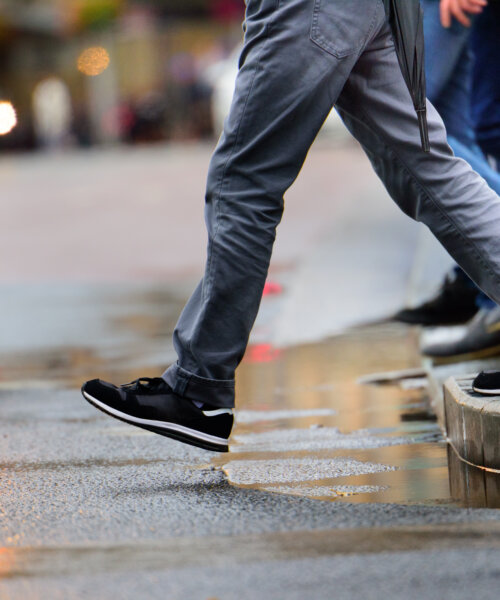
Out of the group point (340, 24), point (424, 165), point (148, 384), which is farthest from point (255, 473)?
point (340, 24)

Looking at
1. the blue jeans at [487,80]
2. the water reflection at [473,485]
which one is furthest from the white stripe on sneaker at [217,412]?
the blue jeans at [487,80]

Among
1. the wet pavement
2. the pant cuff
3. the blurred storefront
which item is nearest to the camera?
the wet pavement

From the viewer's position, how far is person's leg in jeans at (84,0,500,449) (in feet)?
9.82

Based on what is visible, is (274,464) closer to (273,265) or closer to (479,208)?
(479,208)

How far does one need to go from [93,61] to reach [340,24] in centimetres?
5219

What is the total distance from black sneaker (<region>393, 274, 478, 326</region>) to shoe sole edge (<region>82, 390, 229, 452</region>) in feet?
5.54

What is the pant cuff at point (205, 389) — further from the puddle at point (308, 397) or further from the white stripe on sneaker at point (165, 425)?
the puddle at point (308, 397)

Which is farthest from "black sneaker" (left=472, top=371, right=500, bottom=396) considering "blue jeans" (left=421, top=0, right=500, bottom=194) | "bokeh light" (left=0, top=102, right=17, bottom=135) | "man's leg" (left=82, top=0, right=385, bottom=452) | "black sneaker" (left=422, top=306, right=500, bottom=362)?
"bokeh light" (left=0, top=102, right=17, bottom=135)

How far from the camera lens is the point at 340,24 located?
2.98 metres

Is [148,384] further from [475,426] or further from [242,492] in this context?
[475,426]

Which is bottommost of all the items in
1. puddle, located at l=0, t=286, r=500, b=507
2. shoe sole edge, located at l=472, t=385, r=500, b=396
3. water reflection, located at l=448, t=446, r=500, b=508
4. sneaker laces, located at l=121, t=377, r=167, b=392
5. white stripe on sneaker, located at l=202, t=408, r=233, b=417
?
puddle, located at l=0, t=286, r=500, b=507

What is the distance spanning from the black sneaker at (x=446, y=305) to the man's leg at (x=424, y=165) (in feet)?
4.92

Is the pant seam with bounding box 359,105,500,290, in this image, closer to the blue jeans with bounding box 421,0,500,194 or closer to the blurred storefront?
the blue jeans with bounding box 421,0,500,194

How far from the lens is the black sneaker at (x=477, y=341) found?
15.2 feet
